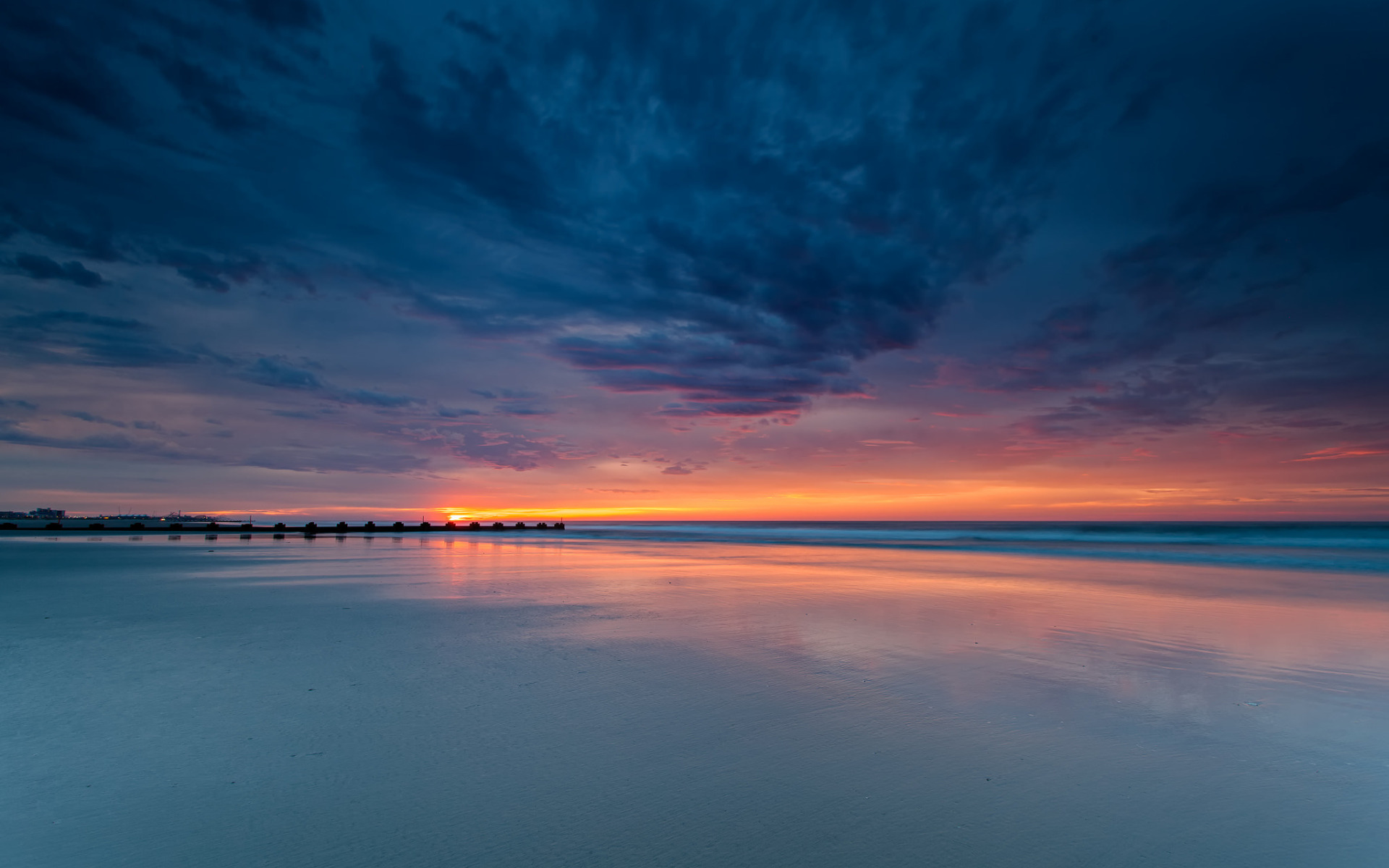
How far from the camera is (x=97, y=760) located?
4.19 metres

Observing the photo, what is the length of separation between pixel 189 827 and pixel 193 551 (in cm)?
2967

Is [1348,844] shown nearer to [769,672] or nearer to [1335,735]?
[1335,735]

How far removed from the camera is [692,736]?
468 cm

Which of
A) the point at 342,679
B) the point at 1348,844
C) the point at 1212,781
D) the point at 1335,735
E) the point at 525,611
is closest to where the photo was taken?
the point at 1348,844

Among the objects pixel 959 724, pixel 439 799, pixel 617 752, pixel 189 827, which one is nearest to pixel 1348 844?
pixel 959 724

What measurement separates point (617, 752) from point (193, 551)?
30266 millimetres

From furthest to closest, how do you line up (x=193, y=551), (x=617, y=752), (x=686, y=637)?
(x=193, y=551), (x=686, y=637), (x=617, y=752)

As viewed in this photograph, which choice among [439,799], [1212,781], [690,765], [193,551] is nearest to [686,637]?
[690,765]

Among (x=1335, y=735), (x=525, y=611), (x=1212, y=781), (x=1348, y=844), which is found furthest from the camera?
(x=525, y=611)

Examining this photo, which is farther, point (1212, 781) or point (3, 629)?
point (3, 629)

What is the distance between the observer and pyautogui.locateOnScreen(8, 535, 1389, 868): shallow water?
127 inches

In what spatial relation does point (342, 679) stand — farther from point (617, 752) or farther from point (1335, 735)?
point (1335, 735)

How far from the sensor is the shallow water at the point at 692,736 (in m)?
3.22

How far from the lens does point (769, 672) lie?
6562 mm
